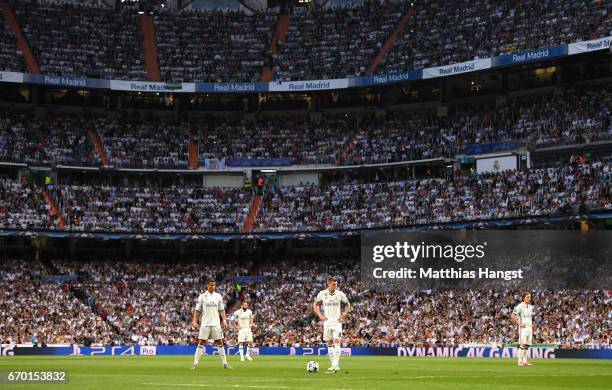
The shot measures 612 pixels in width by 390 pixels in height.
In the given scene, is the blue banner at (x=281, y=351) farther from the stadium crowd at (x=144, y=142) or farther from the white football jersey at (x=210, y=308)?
the white football jersey at (x=210, y=308)

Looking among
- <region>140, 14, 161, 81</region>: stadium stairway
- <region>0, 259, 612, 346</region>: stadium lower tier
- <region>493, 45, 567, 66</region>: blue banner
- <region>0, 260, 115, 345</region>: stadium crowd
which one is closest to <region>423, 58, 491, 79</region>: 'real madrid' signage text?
<region>493, 45, 567, 66</region>: blue banner

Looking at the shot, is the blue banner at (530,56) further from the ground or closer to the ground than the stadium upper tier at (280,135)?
further from the ground

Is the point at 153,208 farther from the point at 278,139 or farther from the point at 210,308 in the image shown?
the point at 210,308

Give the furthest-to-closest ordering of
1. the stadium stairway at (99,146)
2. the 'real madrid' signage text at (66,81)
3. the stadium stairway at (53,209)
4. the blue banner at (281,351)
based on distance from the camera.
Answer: the stadium stairway at (99,146) < the 'real madrid' signage text at (66,81) < the stadium stairway at (53,209) < the blue banner at (281,351)

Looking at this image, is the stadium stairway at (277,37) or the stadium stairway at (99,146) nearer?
the stadium stairway at (99,146)

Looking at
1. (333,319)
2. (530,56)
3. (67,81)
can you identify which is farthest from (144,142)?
(333,319)

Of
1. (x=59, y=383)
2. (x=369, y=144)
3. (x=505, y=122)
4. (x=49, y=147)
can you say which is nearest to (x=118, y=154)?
(x=49, y=147)

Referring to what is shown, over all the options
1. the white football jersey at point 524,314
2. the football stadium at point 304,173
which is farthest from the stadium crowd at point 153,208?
the white football jersey at point 524,314

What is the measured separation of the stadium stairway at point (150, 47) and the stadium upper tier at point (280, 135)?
201 inches

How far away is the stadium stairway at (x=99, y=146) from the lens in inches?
3563

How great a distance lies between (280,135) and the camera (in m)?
94.9

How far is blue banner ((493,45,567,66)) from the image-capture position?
7925 centimetres

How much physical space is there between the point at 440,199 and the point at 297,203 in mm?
13812

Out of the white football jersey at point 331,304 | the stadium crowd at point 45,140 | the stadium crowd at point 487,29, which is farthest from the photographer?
Answer: the stadium crowd at point 45,140
